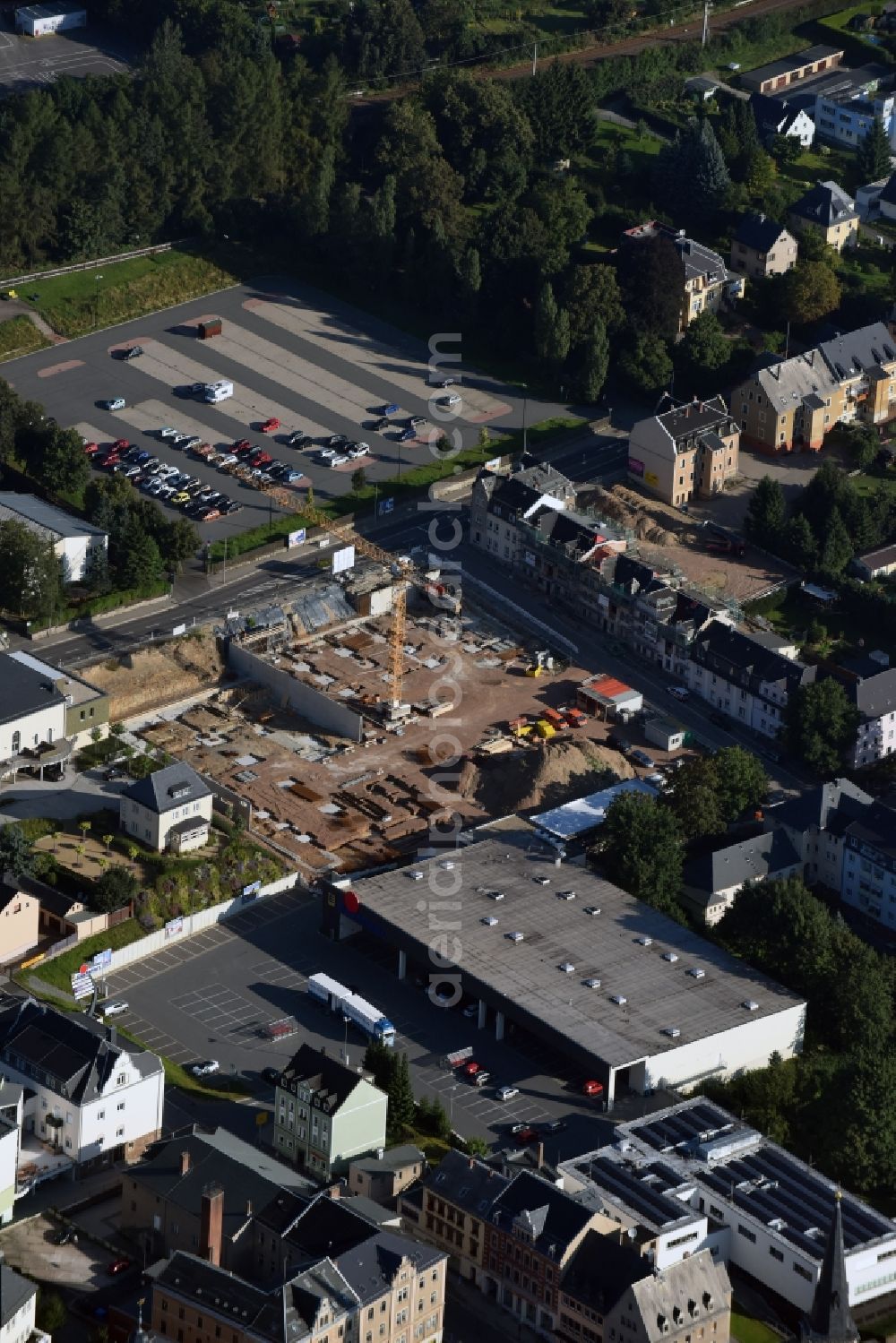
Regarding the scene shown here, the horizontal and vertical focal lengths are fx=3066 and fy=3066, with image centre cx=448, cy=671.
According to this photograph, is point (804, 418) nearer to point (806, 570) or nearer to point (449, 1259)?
point (806, 570)

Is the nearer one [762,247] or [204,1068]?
[204,1068]

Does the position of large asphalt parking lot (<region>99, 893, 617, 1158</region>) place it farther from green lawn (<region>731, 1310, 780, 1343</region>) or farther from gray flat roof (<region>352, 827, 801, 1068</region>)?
green lawn (<region>731, 1310, 780, 1343</region>)

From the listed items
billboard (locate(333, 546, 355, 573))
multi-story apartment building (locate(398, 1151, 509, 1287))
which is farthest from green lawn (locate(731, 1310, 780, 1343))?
billboard (locate(333, 546, 355, 573))

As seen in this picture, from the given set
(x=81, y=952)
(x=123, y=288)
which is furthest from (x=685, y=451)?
(x=81, y=952)

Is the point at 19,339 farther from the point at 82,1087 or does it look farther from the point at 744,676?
the point at 82,1087

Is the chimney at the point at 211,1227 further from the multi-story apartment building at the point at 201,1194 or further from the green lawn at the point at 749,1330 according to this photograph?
the green lawn at the point at 749,1330

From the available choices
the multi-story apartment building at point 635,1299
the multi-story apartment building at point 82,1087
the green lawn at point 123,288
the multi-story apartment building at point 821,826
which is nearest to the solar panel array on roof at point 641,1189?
the multi-story apartment building at point 635,1299
